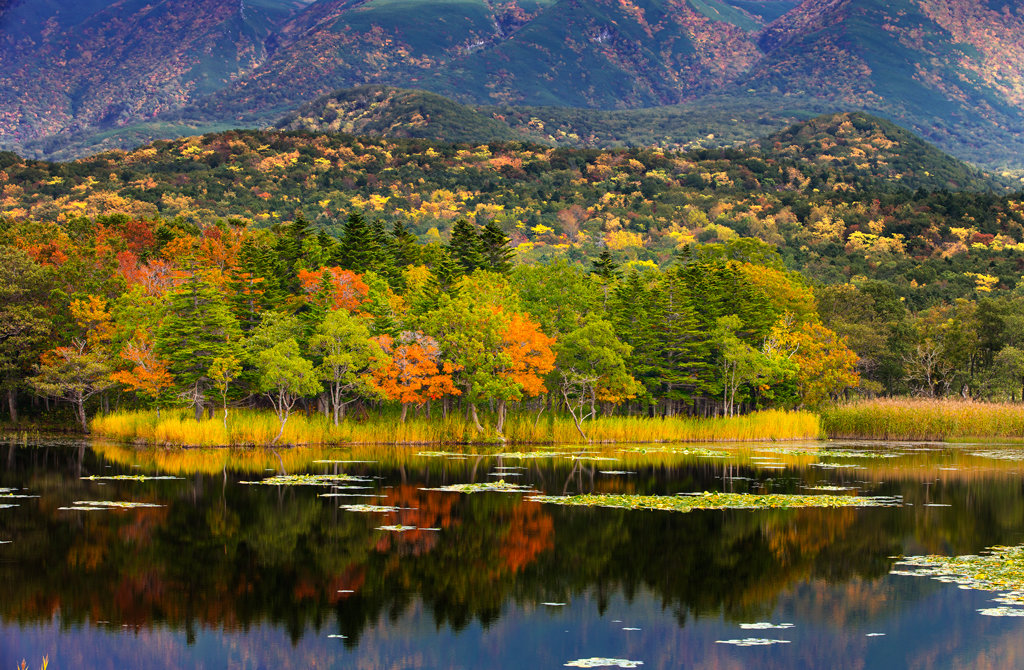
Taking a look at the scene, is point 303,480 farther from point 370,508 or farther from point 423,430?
point 423,430

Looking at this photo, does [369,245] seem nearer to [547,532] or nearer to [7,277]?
[7,277]

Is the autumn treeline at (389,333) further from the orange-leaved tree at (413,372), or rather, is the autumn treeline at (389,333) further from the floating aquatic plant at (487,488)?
the floating aquatic plant at (487,488)

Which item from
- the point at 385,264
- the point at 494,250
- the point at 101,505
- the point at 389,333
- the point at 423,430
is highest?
the point at 494,250

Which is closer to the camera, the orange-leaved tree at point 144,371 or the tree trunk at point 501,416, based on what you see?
the orange-leaved tree at point 144,371

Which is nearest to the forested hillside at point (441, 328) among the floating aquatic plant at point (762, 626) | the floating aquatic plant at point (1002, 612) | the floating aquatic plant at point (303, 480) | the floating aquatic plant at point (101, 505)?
the floating aquatic plant at point (303, 480)

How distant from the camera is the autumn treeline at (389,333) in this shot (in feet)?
203

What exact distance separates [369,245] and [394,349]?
55.1 feet

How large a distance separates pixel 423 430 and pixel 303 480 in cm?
2096

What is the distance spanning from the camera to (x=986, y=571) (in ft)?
87.0

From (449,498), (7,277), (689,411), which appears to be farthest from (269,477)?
(689,411)

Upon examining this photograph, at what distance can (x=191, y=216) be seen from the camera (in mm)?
155500

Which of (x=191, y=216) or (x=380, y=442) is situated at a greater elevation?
(x=191, y=216)

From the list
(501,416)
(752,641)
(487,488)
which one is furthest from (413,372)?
(752,641)

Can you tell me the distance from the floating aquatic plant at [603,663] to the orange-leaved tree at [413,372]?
41401 mm
